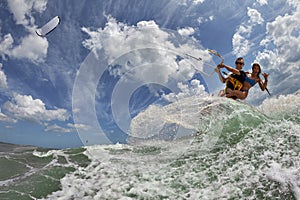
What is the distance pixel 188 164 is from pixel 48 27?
6.40 metres

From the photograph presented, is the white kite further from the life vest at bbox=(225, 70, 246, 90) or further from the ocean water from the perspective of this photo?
the life vest at bbox=(225, 70, 246, 90)

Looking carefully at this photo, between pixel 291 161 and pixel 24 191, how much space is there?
19.9 feet

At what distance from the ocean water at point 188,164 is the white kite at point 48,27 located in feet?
13.9

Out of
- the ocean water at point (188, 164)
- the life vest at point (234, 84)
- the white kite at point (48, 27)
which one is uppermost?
the white kite at point (48, 27)

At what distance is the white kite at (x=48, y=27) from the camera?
7.98 m

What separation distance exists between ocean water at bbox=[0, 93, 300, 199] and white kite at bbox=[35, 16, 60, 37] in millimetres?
4225

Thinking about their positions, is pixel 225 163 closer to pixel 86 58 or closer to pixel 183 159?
pixel 183 159

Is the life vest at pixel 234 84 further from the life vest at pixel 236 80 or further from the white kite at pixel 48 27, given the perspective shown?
the white kite at pixel 48 27

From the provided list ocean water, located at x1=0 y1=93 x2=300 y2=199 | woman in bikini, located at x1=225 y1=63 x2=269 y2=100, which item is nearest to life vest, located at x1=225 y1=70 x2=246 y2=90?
woman in bikini, located at x1=225 y1=63 x2=269 y2=100

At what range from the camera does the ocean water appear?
529cm

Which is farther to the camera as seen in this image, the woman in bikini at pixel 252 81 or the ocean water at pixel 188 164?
the woman in bikini at pixel 252 81

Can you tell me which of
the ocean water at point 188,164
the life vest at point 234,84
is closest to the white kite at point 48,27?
the ocean water at point 188,164

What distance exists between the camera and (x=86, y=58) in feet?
26.9

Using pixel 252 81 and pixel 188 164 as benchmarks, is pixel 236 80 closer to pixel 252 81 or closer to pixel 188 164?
pixel 252 81
